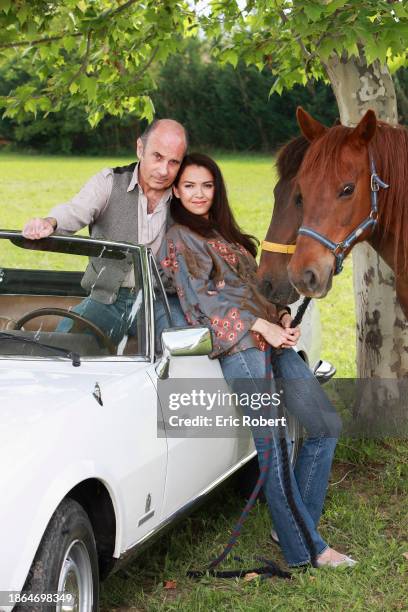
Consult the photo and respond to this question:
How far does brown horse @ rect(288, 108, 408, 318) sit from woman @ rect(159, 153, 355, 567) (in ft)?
1.16

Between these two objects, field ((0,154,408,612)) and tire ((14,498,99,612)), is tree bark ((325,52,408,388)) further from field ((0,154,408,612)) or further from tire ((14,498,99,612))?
tire ((14,498,99,612))

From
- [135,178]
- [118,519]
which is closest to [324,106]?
[135,178]

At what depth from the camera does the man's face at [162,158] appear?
14.7ft

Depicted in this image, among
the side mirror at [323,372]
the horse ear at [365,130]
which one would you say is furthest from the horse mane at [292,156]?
the side mirror at [323,372]

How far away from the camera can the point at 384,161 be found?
4.04 meters

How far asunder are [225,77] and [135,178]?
28698 millimetres

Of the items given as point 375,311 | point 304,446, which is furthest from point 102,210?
point 375,311

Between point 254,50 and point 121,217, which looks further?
point 254,50

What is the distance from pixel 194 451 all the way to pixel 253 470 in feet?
4.00

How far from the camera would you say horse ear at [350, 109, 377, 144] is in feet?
12.9

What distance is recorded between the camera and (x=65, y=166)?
102ft

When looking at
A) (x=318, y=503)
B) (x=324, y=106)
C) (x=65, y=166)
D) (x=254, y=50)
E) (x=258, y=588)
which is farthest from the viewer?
(x=65, y=166)

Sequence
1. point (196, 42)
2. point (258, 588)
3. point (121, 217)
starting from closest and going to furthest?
point (258, 588) → point (121, 217) → point (196, 42)

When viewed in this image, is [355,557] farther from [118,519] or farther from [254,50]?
[254,50]
